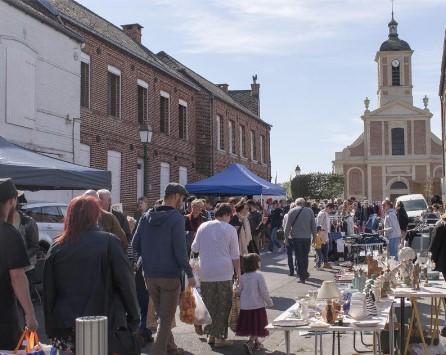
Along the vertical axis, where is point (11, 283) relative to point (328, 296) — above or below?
above

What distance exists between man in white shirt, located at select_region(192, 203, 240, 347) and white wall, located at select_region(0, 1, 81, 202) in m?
8.79

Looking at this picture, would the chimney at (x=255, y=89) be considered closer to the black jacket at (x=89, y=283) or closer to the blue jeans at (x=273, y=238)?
the blue jeans at (x=273, y=238)

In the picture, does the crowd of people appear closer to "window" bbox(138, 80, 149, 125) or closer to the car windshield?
"window" bbox(138, 80, 149, 125)

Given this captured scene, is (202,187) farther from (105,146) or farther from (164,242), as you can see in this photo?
(164,242)

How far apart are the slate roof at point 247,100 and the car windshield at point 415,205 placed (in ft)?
56.4

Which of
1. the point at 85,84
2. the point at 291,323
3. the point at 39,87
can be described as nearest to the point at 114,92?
the point at 85,84

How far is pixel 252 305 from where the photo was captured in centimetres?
777

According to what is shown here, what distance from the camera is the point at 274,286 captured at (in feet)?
43.7

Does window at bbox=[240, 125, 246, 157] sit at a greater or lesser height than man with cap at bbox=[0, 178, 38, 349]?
greater

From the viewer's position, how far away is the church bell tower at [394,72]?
230 ft

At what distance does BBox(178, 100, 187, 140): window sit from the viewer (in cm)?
2855

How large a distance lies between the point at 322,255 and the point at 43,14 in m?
9.99

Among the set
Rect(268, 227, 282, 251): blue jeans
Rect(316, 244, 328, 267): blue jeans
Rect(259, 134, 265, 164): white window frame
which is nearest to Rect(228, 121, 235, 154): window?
Rect(259, 134, 265, 164): white window frame

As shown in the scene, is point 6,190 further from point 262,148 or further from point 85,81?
point 262,148
